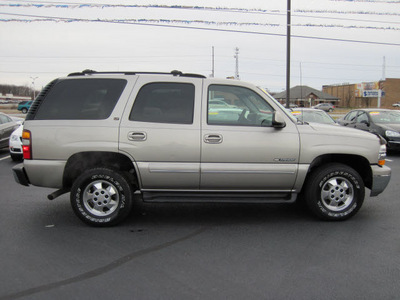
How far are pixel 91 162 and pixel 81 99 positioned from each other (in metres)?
0.82

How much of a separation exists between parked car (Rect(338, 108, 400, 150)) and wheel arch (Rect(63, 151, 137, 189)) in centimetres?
933

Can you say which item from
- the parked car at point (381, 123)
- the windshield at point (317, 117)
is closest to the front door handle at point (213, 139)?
the windshield at point (317, 117)

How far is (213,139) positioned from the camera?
4746 mm

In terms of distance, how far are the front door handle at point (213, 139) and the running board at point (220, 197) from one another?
685mm

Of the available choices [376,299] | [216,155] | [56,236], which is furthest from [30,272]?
[376,299]

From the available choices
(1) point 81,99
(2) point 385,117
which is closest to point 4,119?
(1) point 81,99

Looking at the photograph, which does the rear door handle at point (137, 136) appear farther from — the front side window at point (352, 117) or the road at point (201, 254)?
the front side window at point (352, 117)

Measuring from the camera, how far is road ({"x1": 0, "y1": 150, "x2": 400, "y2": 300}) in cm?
325

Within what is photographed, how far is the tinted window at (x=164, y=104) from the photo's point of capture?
15.8 feet

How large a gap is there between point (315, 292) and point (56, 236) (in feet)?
9.90

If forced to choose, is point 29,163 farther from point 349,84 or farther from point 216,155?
point 349,84

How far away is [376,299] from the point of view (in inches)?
121

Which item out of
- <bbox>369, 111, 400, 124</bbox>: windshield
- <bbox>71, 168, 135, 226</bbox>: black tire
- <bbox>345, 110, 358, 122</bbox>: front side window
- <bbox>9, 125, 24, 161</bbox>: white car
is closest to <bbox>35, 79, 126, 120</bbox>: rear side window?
<bbox>71, 168, 135, 226</bbox>: black tire

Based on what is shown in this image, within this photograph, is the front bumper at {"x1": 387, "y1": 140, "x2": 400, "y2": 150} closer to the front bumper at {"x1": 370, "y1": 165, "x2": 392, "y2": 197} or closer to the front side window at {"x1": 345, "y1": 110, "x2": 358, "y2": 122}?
the front side window at {"x1": 345, "y1": 110, "x2": 358, "y2": 122}
